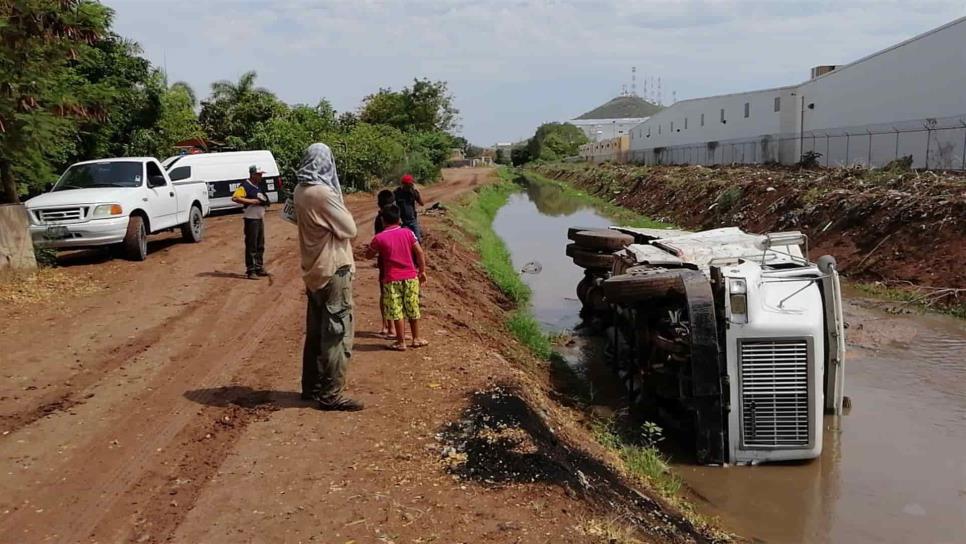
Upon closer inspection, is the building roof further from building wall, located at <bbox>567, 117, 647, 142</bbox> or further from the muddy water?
the muddy water

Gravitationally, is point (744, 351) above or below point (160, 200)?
below

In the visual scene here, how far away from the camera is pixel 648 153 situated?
69000 mm

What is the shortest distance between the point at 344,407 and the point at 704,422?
345cm

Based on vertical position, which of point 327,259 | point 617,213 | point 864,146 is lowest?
point 617,213

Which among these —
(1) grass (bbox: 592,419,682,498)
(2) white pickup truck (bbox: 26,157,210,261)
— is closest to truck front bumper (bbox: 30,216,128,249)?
(2) white pickup truck (bbox: 26,157,210,261)

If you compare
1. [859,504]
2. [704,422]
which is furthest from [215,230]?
[859,504]

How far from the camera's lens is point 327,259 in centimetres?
574

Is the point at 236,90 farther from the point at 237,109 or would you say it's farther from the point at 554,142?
the point at 554,142

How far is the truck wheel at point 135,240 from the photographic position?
12609 millimetres

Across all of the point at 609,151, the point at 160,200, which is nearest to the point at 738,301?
the point at 160,200

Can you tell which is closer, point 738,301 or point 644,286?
point 738,301

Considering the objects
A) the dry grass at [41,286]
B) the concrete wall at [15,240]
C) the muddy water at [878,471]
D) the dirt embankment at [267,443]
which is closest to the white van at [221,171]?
the concrete wall at [15,240]

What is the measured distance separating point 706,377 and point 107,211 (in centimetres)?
974

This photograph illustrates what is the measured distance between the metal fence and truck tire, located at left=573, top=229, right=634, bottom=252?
1836cm
